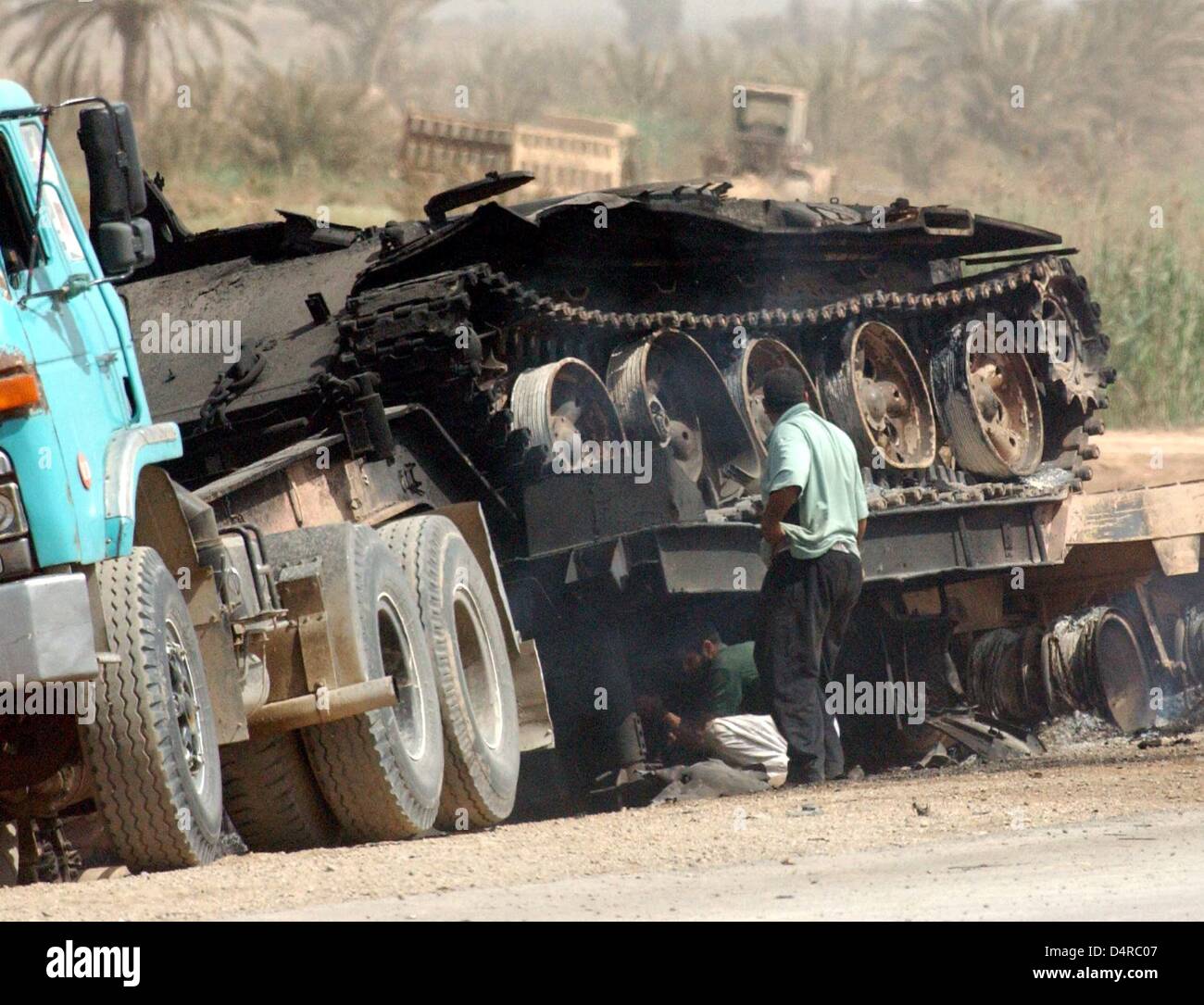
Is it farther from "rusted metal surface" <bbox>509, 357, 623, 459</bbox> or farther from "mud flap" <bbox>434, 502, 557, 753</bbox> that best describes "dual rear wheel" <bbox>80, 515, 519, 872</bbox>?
"rusted metal surface" <bbox>509, 357, 623, 459</bbox>

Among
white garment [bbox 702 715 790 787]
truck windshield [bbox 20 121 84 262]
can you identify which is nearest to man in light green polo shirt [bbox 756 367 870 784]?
white garment [bbox 702 715 790 787]

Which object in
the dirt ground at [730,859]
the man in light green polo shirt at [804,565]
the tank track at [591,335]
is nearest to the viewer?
the dirt ground at [730,859]

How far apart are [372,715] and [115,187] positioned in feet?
6.89

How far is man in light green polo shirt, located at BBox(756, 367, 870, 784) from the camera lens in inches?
416

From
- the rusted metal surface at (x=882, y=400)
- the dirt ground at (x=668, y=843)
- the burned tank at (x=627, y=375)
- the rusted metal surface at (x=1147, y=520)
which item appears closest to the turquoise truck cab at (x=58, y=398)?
the dirt ground at (x=668, y=843)

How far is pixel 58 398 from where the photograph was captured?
6.78 metres

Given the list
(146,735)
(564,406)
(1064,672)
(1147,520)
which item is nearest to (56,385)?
(146,735)

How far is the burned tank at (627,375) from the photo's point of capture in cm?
1177

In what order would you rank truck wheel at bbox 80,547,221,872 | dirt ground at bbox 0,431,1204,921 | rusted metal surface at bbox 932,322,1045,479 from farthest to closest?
rusted metal surface at bbox 932,322,1045,479, truck wheel at bbox 80,547,221,872, dirt ground at bbox 0,431,1204,921

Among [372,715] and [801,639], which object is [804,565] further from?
[372,715]

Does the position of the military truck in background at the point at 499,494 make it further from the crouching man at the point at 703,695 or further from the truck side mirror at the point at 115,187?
the crouching man at the point at 703,695

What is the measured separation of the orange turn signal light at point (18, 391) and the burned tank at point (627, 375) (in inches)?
130

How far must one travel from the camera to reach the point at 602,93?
57.3 m

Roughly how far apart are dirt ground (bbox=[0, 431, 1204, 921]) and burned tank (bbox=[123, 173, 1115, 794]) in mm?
2891
